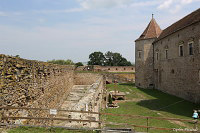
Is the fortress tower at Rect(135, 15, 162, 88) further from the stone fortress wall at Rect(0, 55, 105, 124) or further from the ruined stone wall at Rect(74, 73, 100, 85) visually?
the stone fortress wall at Rect(0, 55, 105, 124)

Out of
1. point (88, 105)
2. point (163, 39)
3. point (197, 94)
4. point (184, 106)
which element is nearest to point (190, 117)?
point (184, 106)

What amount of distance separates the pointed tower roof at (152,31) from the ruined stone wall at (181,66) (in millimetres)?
3604

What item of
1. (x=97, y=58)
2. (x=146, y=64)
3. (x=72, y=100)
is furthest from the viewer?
(x=97, y=58)

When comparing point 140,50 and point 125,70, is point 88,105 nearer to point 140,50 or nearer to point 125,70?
point 140,50

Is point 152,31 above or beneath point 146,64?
above

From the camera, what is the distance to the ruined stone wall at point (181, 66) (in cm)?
1526

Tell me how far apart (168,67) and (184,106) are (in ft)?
25.1

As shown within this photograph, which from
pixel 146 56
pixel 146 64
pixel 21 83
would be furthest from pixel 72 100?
pixel 146 56

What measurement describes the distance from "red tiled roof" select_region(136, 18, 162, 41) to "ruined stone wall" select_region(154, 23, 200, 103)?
3621mm

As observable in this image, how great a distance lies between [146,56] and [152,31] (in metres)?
4.53

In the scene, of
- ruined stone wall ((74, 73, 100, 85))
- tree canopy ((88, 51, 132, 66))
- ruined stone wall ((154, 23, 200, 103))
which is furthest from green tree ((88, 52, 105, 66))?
ruined stone wall ((154, 23, 200, 103))

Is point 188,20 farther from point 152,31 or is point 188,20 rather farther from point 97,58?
point 97,58

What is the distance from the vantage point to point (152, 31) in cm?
2856

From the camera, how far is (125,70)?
50625 millimetres
